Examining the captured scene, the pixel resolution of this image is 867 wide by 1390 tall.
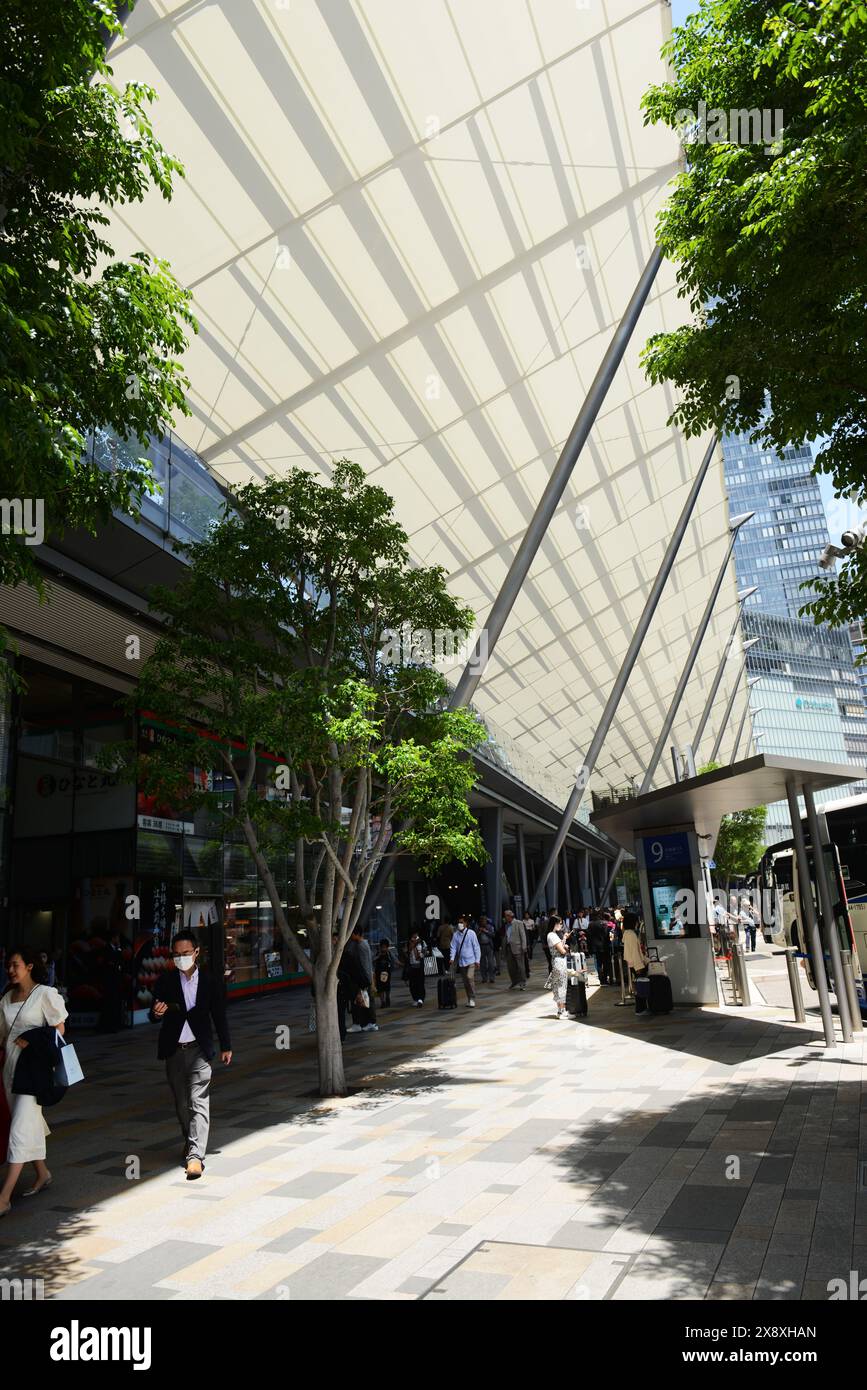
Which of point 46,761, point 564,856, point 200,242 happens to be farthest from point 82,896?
point 564,856

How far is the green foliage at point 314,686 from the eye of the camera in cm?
927

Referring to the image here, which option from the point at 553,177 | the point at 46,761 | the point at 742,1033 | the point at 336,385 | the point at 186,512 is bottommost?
the point at 742,1033

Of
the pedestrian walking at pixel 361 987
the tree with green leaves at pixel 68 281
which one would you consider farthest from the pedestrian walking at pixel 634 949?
the tree with green leaves at pixel 68 281

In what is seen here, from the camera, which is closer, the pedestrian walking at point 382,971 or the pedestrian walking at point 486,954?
the pedestrian walking at point 382,971

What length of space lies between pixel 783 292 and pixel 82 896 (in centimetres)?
1530

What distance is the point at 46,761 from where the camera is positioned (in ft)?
55.7

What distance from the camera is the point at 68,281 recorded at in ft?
15.6

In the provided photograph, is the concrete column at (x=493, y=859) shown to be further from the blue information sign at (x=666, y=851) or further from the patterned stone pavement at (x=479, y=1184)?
the patterned stone pavement at (x=479, y=1184)

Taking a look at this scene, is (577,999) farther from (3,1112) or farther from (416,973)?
(3,1112)

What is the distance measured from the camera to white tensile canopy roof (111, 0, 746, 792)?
38.8ft

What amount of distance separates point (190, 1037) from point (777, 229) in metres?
6.52

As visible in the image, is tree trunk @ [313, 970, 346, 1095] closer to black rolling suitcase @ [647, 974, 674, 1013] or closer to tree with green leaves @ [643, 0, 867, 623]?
tree with green leaves @ [643, 0, 867, 623]

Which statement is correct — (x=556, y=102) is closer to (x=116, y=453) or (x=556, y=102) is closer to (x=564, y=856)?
(x=116, y=453)

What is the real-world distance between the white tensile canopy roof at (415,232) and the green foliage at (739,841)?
40.7m
